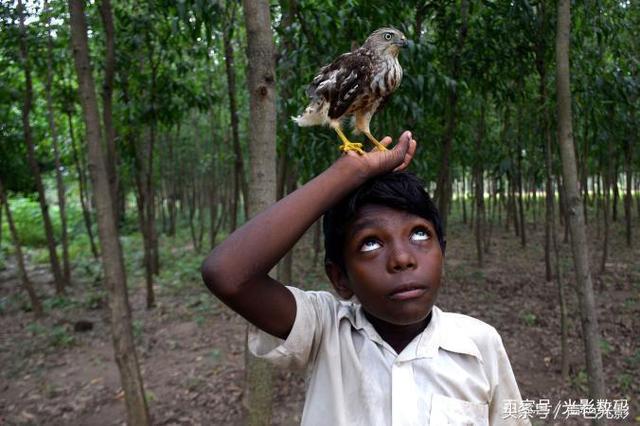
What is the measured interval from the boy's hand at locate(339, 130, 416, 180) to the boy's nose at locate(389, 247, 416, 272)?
0.71 feet

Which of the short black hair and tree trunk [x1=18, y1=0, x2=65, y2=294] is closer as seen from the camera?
the short black hair

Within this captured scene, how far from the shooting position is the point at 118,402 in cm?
505

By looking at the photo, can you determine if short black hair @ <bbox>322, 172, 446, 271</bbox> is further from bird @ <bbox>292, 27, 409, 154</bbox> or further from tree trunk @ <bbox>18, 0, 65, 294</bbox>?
tree trunk @ <bbox>18, 0, 65, 294</bbox>

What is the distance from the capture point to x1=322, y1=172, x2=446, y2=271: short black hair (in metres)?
1.30

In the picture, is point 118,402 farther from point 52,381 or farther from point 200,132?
point 200,132

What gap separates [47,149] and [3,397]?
1137cm

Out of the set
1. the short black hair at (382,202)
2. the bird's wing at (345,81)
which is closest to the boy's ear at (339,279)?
the short black hair at (382,202)

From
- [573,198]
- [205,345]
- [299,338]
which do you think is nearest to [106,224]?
[299,338]

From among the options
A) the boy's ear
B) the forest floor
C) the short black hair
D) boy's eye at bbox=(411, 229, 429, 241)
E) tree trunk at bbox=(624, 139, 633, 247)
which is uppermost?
the short black hair

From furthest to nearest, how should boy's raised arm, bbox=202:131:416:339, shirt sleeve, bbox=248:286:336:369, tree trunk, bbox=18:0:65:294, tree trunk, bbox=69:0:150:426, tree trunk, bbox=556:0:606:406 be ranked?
1. tree trunk, bbox=18:0:65:294
2. tree trunk, bbox=69:0:150:426
3. tree trunk, bbox=556:0:606:406
4. shirt sleeve, bbox=248:286:336:369
5. boy's raised arm, bbox=202:131:416:339

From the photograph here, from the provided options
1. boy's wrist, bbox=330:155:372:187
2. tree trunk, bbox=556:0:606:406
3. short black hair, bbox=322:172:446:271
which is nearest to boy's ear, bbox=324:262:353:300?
short black hair, bbox=322:172:446:271

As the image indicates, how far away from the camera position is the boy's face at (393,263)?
4.07 feet

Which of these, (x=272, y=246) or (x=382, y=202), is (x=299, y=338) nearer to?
(x=272, y=246)

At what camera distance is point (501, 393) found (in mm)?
1323
